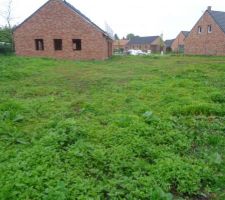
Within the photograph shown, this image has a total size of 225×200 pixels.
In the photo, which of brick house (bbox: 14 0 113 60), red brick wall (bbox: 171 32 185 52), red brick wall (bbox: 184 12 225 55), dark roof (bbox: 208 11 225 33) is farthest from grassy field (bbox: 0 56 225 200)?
red brick wall (bbox: 171 32 185 52)

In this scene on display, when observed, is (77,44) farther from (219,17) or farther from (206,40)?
(219,17)

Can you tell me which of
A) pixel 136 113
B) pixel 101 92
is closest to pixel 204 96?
pixel 136 113

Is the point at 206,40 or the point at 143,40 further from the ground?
the point at 143,40

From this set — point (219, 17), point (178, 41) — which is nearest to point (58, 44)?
point (219, 17)

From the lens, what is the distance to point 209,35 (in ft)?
123

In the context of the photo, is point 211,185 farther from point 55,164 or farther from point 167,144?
point 55,164

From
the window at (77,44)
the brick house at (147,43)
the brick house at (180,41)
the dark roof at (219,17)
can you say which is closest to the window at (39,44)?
the window at (77,44)

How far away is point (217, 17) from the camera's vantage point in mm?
37250

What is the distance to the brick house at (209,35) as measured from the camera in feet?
119

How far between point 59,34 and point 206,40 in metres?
21.3

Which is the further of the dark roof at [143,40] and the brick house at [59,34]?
the dark roof at [143,40]

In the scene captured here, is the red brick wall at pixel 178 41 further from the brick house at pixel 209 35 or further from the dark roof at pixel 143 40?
the brick house at pixel 209 35

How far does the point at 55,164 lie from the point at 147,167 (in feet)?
4.34

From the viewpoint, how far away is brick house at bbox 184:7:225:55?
36.2 m
